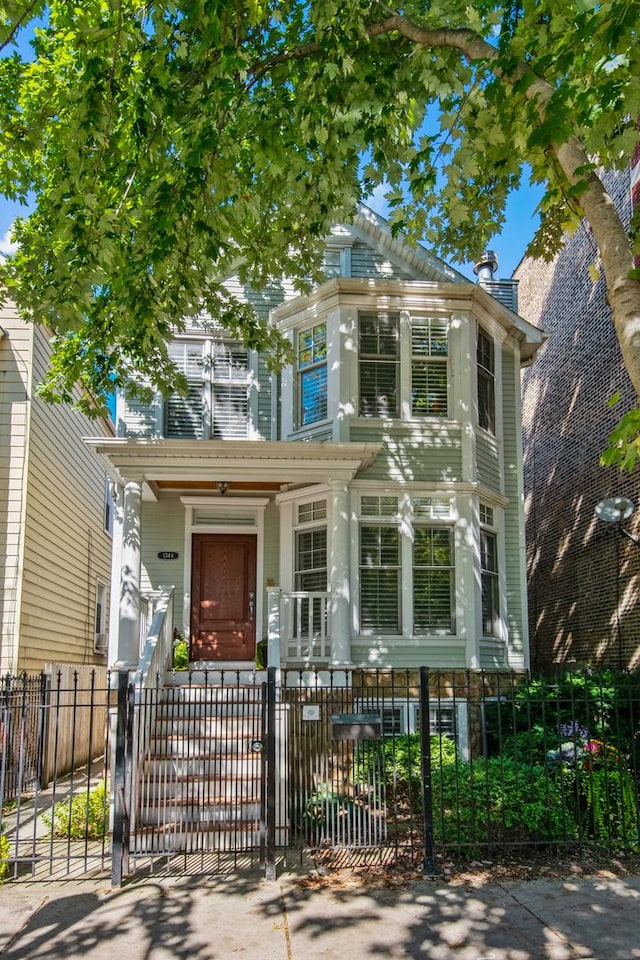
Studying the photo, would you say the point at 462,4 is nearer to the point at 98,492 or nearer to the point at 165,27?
the point at 165,27

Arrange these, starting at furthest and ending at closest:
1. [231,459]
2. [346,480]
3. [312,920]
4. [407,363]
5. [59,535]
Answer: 1. [59,535]
2. [407,363]
3. [346,480]
4. [231,459]
5. [312,920]

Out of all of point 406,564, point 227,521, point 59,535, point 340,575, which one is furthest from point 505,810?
point 59,535

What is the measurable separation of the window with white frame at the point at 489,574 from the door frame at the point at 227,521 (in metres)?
3.45

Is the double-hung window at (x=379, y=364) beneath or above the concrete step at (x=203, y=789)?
above

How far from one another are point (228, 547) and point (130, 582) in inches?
88.8

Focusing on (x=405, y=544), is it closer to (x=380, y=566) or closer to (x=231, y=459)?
(x=380, y=566)

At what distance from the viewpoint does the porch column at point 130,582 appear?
10.8 m

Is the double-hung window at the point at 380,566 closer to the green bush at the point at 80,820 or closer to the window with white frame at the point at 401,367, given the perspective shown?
the window with white frame at the point at 401,367

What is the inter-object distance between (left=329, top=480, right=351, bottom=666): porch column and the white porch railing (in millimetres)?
249

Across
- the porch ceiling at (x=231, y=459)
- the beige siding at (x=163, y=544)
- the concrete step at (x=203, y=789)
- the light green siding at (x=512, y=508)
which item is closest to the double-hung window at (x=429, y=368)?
the porch ceiling at (x=231, y=459)

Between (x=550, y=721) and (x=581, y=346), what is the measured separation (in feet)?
27.0

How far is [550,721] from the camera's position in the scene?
444 inches

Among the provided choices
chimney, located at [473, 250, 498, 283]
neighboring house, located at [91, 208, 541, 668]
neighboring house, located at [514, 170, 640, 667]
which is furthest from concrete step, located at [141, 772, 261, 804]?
chimney, located at [473, 250, 498, 283]

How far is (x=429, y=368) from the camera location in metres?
12.9
